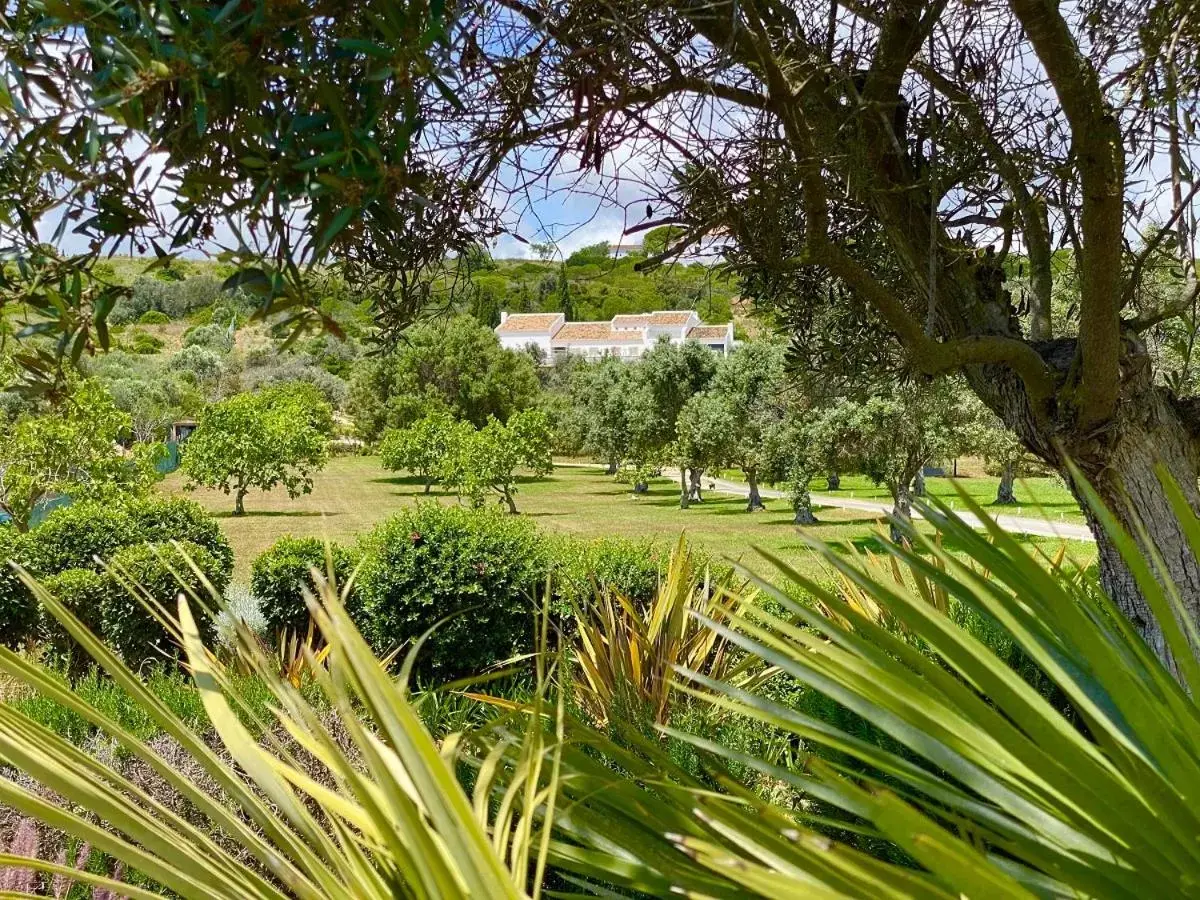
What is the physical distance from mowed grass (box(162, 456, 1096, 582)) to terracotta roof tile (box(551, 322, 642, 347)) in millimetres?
31402

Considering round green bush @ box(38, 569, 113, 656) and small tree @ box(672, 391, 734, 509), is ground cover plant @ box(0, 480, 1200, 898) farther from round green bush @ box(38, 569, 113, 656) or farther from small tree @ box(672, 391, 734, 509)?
small tree @ box(672, 391, 734, 509)

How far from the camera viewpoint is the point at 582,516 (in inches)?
1056

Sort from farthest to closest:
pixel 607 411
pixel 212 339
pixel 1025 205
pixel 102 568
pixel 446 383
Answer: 1. pixel 212 339
2. pixel 446 383
3. pixel 607 411
4. pixel 102 568
5. pixel 1025 205

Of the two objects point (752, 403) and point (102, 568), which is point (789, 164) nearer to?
point (102, 568)

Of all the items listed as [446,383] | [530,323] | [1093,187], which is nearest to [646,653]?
[1093,187]

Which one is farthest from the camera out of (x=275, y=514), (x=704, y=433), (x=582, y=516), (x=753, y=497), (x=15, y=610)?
(x=753, y=497)

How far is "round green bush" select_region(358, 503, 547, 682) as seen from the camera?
6797mm

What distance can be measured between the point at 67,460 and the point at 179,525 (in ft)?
17.1

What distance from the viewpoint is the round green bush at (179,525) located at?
9242 mm

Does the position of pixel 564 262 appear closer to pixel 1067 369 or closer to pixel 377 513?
pixel 1067 369

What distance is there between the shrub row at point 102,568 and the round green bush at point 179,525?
0.4 inches

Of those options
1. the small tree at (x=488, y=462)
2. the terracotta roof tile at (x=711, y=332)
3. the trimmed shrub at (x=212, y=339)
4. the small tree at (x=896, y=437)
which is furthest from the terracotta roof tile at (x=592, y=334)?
the small tree at (x=896, y=437)

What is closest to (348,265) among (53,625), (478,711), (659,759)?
(659,759)

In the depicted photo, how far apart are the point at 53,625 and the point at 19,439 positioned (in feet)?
21.4
